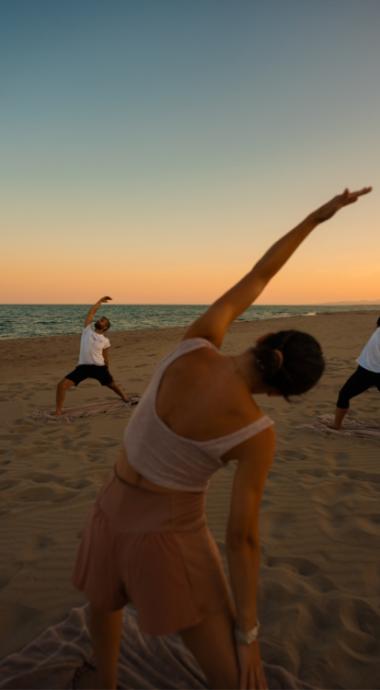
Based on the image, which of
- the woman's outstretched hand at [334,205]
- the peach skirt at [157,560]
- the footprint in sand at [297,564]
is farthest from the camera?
the footprint in sand at [297,564]

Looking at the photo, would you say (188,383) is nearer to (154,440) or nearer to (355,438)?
(154,440)

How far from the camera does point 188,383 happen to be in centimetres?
159

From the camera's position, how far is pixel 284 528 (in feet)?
13.2

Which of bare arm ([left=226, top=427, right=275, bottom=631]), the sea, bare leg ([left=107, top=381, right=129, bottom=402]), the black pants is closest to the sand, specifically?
bare leg ([left=107, top=381, right=129, bottom=402])

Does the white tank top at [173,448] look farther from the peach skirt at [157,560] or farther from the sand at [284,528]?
the sand at [284,528]

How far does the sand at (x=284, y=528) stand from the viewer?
9.16 feet

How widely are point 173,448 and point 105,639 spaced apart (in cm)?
98

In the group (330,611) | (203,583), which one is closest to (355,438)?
(330,611)

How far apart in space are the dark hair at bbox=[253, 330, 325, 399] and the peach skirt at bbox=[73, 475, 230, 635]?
1.69 feet

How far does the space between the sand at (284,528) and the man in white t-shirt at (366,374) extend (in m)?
0.46

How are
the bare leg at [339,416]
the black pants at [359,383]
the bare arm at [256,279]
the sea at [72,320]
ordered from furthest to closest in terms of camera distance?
1. the sea at [72,320]
2. the bare leg at [339,416]
3. the black pants at [359,383]
4. the bare arm at [256,279]

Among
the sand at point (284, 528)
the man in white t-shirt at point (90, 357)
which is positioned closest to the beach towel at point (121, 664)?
the sand at point (284, 528)

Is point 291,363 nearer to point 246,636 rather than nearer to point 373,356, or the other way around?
point 246,636

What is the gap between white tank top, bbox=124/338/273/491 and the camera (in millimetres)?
1529
